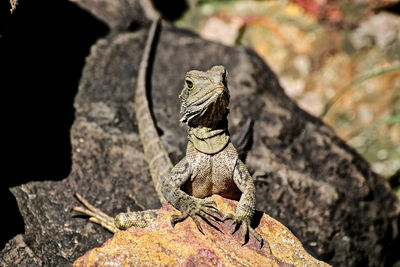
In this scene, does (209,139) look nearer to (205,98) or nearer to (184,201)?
(205,98)

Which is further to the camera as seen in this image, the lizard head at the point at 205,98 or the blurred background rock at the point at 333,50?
the blurred background rock at the point at 333,50

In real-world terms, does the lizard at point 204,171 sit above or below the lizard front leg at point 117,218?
above

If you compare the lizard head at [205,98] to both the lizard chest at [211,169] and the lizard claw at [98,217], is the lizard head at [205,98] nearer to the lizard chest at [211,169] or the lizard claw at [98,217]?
the lizard chest at [211,169]

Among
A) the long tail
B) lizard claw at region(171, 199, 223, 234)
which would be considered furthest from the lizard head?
the long tail

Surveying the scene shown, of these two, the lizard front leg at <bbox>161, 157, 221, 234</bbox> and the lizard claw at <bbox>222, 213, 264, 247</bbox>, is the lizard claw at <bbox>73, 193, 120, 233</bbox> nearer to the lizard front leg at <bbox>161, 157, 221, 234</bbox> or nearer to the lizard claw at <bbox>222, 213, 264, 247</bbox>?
the lizard front leg at <bbox>161, 157, 221, 234</bbox>

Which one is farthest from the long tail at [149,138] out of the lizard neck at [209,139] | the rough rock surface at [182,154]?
the lizard neck at [209,139]

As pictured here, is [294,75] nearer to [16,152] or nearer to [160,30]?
[160,30]

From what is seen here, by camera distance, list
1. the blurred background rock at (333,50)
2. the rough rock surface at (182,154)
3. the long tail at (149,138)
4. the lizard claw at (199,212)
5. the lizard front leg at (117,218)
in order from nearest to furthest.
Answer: the lizard claw at (199,212)
the lizard front leg at (117,218)
the rough rock surface at (182,154)
the long tail at (149,138)
the blurred background rock at (333,50)

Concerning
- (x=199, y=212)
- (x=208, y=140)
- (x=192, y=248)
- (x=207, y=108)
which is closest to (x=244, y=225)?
(x=199, y=212)
